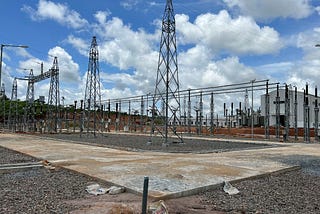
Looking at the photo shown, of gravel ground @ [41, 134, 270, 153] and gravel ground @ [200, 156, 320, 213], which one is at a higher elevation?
gravel ground @ [41, 134, 270, 153]

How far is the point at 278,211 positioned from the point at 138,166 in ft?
16.1

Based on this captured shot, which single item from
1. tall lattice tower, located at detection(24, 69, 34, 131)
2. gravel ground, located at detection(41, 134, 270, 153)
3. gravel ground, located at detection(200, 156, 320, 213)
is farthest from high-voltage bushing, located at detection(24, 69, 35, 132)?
gravel ground, located at detection(200, 156, 320, 213)

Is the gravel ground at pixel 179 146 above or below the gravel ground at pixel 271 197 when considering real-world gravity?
above

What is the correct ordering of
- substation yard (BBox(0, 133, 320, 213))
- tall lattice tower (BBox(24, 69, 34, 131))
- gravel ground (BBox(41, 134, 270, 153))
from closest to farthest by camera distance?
substation yard (BBox(0, 133, 320, 213)), gravel ground (BBox(41, 134, 270, 153)), tall lattice tower (BBox(24, 69, 34, 131))

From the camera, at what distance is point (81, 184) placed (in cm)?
745

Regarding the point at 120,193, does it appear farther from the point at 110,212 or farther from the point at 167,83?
the point at 167,83

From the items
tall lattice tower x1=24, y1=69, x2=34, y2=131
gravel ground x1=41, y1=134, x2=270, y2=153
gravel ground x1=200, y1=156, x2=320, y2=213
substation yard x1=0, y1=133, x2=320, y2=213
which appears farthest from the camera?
tall lattice tower x1=24, y1=69, x2=34, y2=131

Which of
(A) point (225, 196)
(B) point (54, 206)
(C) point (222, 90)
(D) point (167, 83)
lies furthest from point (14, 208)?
(C) point (222, 90)

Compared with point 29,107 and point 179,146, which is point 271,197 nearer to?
point 179,146

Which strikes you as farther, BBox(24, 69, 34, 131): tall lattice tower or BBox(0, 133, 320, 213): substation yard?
BBox(24, 69, 34, 131): tall lattice tower

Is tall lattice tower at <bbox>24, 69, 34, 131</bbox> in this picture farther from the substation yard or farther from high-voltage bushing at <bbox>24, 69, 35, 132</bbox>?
the substation yard

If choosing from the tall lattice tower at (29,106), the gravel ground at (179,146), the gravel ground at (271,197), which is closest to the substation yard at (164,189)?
the gravel ground at (271,197)

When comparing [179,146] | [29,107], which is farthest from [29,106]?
[179,146]

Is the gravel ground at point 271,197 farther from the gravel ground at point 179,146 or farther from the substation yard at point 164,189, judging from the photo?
the gravel ground at point 179,146
